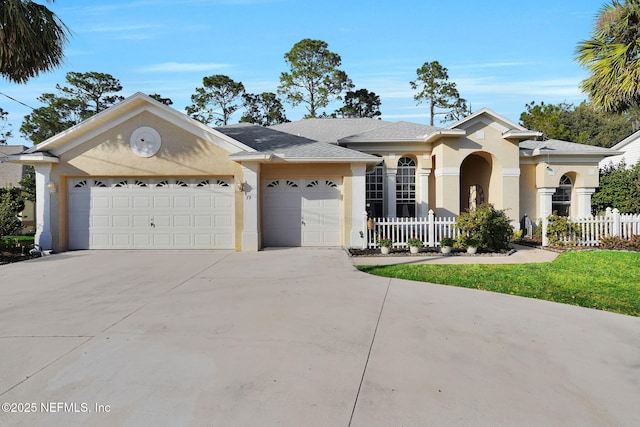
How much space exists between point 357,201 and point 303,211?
1.85 m

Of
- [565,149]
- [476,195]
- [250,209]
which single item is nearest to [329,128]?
[476,195]

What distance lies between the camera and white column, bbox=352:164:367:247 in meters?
13.0

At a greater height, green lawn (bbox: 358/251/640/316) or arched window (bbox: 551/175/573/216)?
arched window (bbox: 551/175/573/216)

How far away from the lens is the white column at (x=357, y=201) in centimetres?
1303

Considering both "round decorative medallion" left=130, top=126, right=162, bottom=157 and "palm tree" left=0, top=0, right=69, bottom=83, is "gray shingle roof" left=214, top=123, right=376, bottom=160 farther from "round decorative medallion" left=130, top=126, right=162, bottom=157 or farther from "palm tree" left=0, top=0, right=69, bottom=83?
"palm tree" left=0, top=0, right=69, bottom=83

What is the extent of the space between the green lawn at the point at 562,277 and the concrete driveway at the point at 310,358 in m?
0.73

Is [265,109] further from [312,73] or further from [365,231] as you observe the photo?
[365,231]

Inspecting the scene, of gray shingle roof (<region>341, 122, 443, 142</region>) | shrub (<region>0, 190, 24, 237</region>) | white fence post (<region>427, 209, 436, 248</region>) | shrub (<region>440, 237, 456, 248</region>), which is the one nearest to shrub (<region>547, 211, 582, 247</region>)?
shrub (<region>440, 237, 456, 248</region>)

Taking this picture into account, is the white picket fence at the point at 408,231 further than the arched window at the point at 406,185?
No

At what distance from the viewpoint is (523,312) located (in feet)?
18.7

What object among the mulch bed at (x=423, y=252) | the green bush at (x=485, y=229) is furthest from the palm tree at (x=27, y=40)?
the green bush at (x=485, y=229)

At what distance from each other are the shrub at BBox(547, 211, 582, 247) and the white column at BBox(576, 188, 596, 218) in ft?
17.2

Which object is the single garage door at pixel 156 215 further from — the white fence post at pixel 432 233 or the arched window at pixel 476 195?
the arched window at pixel 476 195

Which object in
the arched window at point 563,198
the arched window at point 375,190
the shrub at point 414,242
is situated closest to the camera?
the shrub at point 414,242
